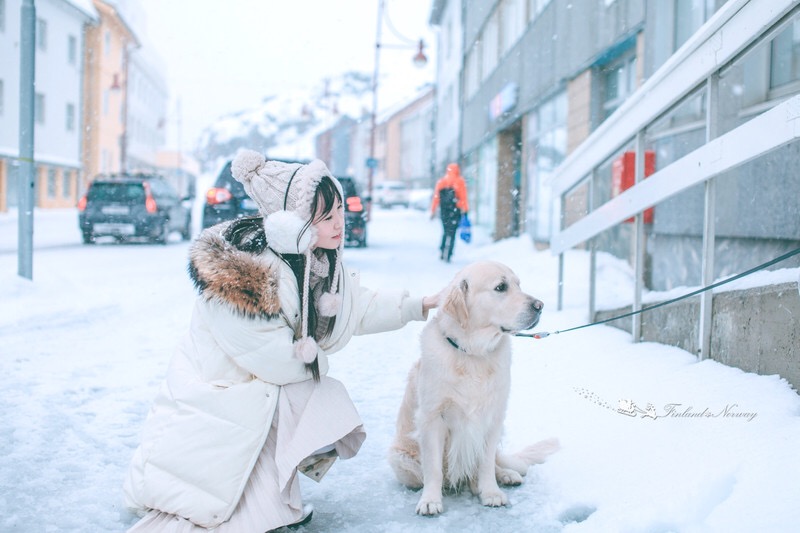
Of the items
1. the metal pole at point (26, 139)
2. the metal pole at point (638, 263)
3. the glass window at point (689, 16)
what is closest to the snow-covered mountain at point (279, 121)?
the metal pole at point (26, 139)

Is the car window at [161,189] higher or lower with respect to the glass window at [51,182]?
lower

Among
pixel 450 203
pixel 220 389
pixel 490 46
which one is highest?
pixel 490 46

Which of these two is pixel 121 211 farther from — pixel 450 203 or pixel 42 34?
pixel 42 34

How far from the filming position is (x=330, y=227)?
114 inches

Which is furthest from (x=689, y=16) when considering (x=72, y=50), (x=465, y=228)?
(x=72, y=50)

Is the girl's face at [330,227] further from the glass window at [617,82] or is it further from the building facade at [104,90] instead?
the building facade at [104,90]

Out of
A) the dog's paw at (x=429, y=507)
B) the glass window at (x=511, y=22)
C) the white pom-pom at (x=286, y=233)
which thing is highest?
the glass window at (x=511, y=22)

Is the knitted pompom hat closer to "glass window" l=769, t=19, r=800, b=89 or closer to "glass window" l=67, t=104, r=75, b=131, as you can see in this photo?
"glass window" l=769, t=19, r=800, b=89

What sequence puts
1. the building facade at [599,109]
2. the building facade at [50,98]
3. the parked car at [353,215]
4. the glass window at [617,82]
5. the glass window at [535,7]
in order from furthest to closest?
the building facade at [50,98] < the glass window at [535,7] < the parked car at [353,215] < the glass window at [617,82] < the building facade at [599,109]

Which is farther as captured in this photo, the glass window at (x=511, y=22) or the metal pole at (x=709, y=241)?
the glass window at (x=511, y=22)

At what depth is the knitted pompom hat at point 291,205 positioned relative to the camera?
2719 mm

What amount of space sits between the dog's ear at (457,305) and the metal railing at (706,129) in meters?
1.61

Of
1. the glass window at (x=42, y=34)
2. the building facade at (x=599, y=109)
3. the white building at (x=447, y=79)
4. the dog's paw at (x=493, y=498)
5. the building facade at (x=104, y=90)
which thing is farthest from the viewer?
→ the building facade at (x=104, y=90)

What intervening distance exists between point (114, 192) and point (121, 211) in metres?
0.51
